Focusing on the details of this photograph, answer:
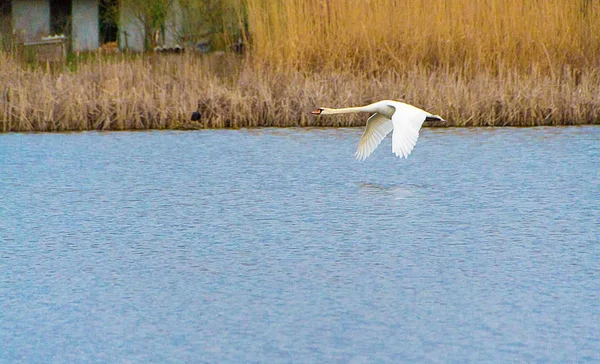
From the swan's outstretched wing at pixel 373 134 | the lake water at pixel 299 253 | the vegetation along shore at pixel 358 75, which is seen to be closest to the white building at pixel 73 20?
the vegetation along shore at pixel 358 75

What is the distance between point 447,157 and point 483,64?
3.32 m

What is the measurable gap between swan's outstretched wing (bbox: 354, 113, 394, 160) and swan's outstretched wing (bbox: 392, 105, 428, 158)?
1.20 feet

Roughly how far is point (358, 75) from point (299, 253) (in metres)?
6.11

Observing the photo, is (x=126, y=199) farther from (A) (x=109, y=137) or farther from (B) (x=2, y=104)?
(B) (x=2, y=104)

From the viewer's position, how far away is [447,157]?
830cm

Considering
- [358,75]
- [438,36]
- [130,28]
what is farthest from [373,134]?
[130,28]

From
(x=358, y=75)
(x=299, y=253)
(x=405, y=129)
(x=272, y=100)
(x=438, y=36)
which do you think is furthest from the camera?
(x=438, y=36)

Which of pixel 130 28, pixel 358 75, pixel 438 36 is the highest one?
pixel 130 28

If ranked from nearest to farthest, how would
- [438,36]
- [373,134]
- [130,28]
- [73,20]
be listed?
[373,134] < [438,36] < [73,20] < [130,28]

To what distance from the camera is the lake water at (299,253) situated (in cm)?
380

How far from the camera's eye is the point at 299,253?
17.0 ft

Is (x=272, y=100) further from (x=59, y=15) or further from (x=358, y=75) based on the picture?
(x=59, y=15)

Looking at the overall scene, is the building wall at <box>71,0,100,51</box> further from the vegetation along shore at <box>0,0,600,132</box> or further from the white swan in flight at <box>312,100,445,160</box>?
the white swan in flight at <box>312,100,445,160</box>

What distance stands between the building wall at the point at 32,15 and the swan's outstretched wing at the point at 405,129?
653 inches
